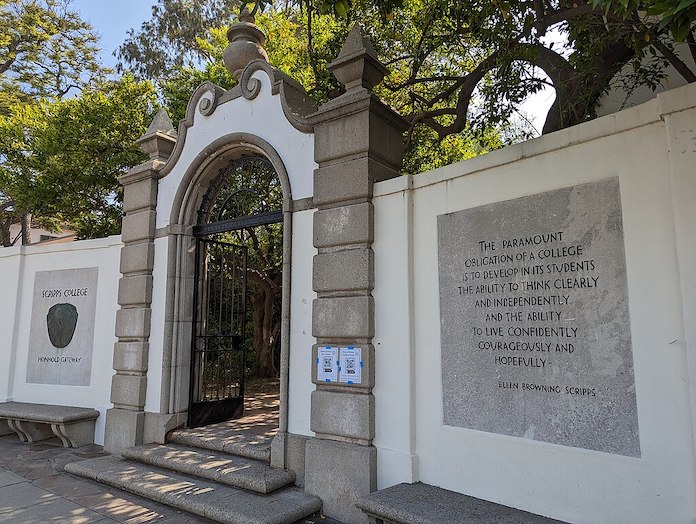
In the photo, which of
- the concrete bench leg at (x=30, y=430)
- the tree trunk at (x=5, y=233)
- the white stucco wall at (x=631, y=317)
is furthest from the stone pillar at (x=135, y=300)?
the tree trunk at (x=5, y=233)

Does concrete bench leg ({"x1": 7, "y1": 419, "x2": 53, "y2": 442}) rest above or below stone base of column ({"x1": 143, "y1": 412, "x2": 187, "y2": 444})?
below

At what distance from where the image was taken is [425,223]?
14.5 feet

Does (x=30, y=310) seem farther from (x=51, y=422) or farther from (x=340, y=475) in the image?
(x=340, y=475)

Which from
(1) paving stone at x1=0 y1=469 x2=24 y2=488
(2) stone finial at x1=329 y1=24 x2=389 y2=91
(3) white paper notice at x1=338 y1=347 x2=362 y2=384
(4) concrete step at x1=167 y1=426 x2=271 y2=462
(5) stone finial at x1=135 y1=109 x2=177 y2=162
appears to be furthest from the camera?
(5) stone finial at x1=135 y1=109 x2=177 y2=162

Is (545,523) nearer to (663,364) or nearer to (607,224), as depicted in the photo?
(663,364)

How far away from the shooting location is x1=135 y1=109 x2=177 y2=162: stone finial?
694 centimetres

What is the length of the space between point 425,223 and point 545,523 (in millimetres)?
2513

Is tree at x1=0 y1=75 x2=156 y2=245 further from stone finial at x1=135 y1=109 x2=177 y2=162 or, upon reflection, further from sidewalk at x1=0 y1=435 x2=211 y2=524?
sidewalk at x1=0 y1=435 x2=211 y2=524

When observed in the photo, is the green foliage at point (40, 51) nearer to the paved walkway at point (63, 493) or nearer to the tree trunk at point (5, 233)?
the tree trunk at point (5, 233)

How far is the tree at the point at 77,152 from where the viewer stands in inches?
384

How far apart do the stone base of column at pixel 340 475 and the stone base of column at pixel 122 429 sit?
2752 mm

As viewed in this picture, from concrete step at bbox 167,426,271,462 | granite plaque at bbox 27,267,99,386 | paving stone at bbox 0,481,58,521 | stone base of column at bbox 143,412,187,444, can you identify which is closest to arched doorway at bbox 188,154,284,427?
stone base of column at bbox 143,412,187,444

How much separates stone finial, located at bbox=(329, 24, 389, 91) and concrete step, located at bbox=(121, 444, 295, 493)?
4013 millimetres

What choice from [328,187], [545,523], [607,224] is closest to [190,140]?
[328,187]
